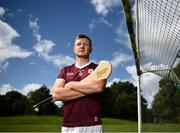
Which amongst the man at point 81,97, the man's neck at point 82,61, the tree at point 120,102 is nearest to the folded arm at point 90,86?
the man at point 81,97

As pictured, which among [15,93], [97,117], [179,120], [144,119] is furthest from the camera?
[15,93]

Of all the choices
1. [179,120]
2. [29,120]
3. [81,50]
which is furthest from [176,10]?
[29,120]

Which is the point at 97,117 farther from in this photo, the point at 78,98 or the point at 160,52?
the point at 160,52

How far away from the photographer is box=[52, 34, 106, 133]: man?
2441 mm

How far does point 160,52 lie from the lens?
671cm

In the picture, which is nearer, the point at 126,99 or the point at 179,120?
the point at 179,120

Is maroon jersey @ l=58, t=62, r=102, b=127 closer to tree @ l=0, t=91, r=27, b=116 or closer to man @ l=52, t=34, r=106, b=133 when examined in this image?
man @ l=52, t=34, r=106, b=133

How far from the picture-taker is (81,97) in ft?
8.20

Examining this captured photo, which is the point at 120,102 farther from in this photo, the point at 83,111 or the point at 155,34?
the point at 83,111

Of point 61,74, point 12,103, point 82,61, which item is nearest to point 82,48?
point 82,61

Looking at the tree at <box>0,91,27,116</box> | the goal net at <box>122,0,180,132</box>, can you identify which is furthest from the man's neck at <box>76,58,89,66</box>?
the tree at <box>0,91,27,116</box>

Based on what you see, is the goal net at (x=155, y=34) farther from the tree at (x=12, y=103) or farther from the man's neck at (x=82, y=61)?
the tree at (x=12, y=103)

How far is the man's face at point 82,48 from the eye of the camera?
261 cm

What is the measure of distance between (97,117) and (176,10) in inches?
91.2
